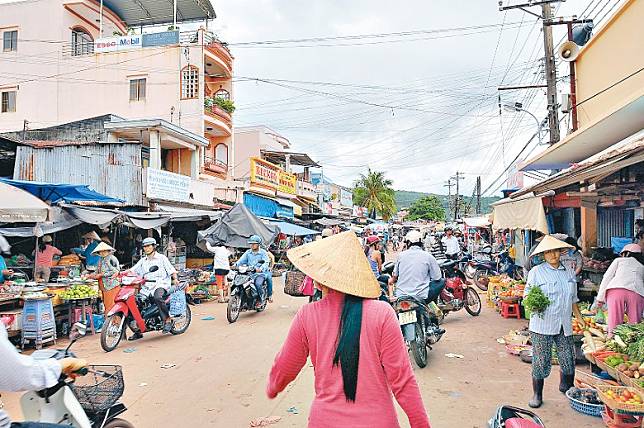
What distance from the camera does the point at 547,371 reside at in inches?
194

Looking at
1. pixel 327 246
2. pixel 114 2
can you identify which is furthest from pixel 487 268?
pixel 114 2

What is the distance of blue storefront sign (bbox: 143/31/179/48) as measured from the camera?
2395 cm

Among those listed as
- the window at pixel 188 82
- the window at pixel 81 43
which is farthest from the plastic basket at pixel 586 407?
the window at pixel 81 43

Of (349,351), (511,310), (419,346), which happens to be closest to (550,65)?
(511,310)

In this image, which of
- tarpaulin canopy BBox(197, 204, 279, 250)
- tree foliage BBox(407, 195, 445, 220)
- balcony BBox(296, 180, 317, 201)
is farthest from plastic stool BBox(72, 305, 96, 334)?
tree foliage BBox(407, 195, 445, 220)

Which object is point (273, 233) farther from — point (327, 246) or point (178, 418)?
point (327, 246)

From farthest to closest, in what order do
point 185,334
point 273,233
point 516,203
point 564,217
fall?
point 273,233 → point 564,217 → point 516,203 → point 185,334

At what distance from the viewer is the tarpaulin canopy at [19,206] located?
6.50 m

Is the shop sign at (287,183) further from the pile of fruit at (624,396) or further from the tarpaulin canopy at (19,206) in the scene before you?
the pile of fruit at (624,396)

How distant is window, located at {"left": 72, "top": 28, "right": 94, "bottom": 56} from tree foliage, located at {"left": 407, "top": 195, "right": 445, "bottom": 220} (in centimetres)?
6461

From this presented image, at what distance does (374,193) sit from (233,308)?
49.9 meters

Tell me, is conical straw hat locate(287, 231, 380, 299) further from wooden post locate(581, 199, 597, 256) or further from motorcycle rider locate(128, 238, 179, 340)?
wooden post locate(581, 199, 597, 256)

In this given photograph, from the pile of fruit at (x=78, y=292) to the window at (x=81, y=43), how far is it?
21053 millimetres

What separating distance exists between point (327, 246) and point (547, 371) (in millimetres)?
3526
